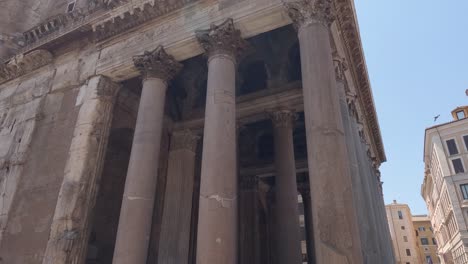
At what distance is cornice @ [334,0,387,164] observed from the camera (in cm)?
938

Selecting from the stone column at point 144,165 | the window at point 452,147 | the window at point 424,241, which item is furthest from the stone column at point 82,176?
the window at point 424,241

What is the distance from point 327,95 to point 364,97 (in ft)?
28.1

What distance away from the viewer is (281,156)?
31.4ft

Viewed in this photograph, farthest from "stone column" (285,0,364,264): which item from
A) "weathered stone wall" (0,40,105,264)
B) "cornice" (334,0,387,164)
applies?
"weathered stone wall" (0,40,105,264)

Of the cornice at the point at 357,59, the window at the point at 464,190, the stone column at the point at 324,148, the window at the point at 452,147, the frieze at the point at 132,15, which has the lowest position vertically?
the stone column at the point at 324,148

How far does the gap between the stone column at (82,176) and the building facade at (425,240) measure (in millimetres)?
61671

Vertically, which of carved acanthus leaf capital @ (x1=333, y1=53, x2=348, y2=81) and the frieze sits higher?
the frieze

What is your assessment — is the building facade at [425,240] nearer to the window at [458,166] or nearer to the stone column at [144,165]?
the window at [458,166]

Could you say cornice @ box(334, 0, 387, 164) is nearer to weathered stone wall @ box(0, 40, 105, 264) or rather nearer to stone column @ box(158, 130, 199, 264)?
stone column @ box(158, 130, 199, 264)

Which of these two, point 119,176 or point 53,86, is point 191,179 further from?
point 53,86

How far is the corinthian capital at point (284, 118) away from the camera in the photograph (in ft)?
32.4

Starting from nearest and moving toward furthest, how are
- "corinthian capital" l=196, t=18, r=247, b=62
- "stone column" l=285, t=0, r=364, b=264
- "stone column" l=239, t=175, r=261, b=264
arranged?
1. "stone column" l=285, t=0, r=364, b=264
2. "corinthian capital" l=196, t=18, r=247, b=62
3. "stone column" l=239, t=175, r=261, b=264

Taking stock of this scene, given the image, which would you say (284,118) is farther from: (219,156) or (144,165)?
(144,165)

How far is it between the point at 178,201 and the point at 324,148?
626cm
